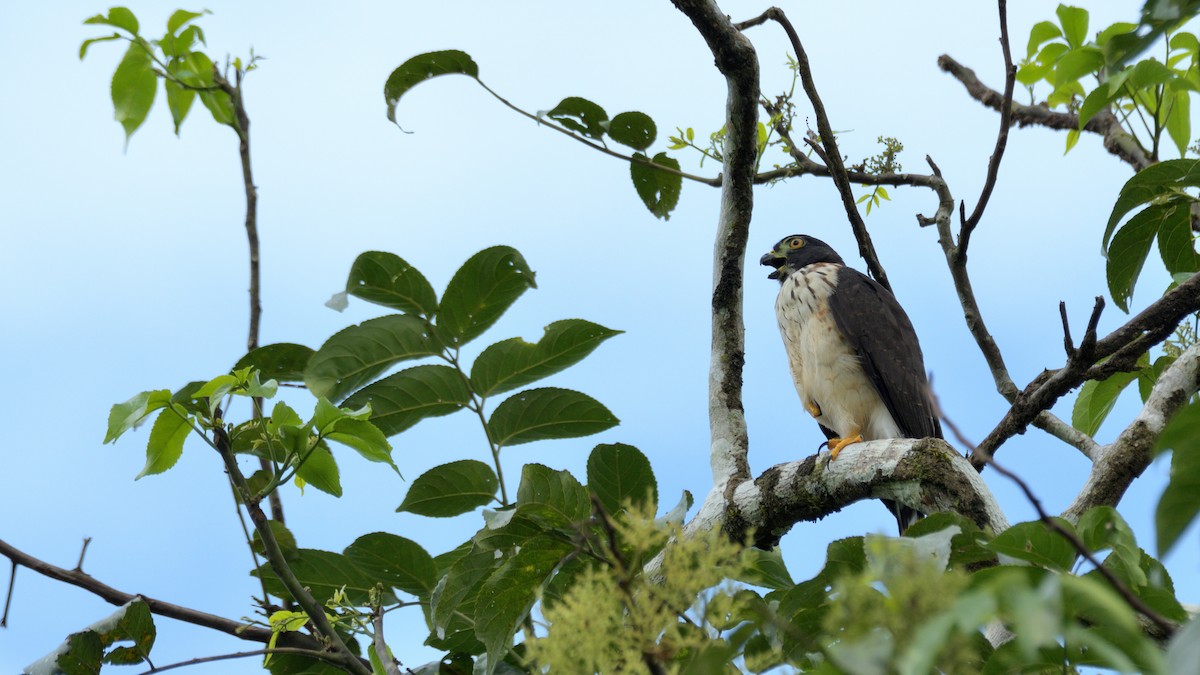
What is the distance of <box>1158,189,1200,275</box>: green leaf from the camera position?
3857mm

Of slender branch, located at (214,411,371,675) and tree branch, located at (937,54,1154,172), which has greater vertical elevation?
tree branch, located at (937,54,1154,172)

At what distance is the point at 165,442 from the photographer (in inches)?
112

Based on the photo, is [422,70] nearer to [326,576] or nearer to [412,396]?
[412,396]

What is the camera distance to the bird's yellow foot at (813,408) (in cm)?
607

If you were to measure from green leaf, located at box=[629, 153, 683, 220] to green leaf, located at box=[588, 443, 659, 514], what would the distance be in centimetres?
165

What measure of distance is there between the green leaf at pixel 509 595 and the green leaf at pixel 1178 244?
2440 mm

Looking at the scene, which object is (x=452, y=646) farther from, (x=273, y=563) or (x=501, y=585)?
(x=273, y=563)

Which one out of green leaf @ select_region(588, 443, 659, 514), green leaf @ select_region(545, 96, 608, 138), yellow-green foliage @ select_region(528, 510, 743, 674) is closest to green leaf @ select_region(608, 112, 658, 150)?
green leaf @ select_region(545, 96, 608, 138)

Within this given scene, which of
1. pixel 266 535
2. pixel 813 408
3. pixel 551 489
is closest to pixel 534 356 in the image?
pixel 551 489

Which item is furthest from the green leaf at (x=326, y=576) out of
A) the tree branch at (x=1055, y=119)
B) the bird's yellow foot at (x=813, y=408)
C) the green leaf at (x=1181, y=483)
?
the tree branch at (x=1055, y=119)

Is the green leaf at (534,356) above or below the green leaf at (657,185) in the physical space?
below

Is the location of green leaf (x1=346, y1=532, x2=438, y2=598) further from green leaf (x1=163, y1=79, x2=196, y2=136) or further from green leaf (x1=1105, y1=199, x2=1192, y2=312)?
green leaf (x1=1105, y1=199, x2=1192, y2=312)

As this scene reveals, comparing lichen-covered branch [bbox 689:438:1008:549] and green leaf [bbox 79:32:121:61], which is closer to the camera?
lichen-covered branch [bbox 689:438:1008:549]

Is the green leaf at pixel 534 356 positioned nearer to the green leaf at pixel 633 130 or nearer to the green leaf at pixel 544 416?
the green leaf at pixel 544 416
